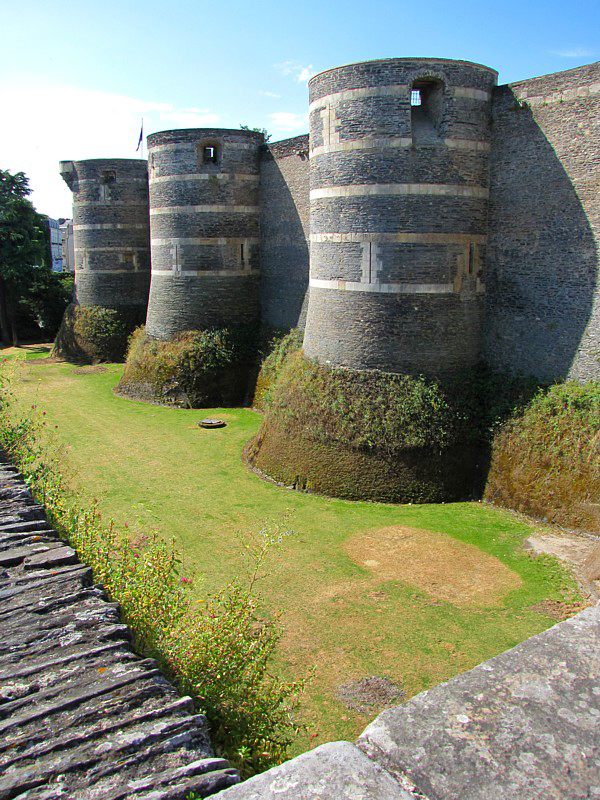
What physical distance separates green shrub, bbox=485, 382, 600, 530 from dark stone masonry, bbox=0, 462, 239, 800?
32.5ft

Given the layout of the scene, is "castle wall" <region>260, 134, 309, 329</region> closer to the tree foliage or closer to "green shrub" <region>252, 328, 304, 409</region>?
"green shrub" <region>252, 328, 304, 409</region>

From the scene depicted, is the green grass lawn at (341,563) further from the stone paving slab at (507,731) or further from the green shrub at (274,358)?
the stone paving slab at (507,731)

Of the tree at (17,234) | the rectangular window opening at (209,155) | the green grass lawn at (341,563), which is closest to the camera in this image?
the green grass lawn at (341,563)

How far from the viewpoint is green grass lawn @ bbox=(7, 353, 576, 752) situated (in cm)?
915

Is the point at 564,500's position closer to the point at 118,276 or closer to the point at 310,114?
the point at 310,114

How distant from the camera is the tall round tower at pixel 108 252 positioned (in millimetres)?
29141

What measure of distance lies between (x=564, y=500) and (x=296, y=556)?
5.37m

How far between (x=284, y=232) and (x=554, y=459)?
40.5 feet

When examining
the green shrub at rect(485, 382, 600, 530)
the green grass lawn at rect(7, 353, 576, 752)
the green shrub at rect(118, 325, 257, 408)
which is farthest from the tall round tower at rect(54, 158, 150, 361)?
the green shrub at rect(485, 382, 600, 530)

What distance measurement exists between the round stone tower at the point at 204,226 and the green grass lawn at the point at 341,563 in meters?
6.20

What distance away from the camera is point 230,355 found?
2308cm

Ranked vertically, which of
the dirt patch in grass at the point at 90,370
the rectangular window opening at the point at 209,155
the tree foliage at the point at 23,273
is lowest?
the dirt patch in grass at the point at 90,370

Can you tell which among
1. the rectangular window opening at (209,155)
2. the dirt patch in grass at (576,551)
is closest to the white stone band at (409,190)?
the dirt patch in grass at (576,551)

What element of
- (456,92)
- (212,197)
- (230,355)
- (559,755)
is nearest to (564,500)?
(456,92)
